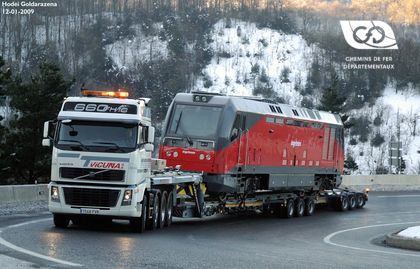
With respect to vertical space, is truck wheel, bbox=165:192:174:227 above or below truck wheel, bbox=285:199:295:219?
above

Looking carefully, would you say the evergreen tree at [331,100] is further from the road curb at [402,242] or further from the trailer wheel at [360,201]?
the road curb at [402,242]

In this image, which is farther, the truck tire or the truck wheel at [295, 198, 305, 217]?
the truck wheel at [295, 198, 305, 217]

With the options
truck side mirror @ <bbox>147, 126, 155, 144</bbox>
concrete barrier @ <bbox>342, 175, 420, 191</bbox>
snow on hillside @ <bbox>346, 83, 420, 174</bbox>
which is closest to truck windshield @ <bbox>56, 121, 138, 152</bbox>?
truck side mirror @ <bbox>147, 126, 155, 144</bbox>

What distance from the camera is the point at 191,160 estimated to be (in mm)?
22938

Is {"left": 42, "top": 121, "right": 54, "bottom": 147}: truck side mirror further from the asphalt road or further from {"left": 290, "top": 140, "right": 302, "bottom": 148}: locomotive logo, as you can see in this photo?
{"left": 290, "top": 140, "right": 302, "bottom": 148}: locomotive logo

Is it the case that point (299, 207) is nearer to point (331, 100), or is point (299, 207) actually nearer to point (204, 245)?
point (204, 245)

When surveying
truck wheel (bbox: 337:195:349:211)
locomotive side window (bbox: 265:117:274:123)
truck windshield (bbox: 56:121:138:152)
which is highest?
locomotive side window (bbox: 265:117:274:123)

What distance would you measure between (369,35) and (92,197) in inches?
4638

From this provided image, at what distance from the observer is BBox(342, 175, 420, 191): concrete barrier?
49750 millimetres

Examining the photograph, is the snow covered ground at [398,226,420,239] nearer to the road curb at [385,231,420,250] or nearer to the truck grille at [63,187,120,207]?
the road curb at [385,231,420,250]

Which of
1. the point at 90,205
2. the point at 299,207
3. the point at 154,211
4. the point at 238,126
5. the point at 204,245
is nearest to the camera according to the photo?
the point at 204,245

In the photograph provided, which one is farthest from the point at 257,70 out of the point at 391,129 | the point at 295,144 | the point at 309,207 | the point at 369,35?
the point at 295,144

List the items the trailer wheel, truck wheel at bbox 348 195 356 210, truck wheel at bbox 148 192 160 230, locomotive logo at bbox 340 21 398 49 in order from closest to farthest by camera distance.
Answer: truck wheel at bbox 148 192 160 230 → truck wheel at bbox 348 195 356 210 → the trailer wheel → locomotive logo at bbox 340 21 398 49

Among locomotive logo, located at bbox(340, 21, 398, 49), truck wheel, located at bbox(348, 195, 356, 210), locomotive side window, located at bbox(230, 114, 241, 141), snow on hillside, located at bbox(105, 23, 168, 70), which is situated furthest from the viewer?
snow on hillside, located at bbox(105, 23, 168, 70)
